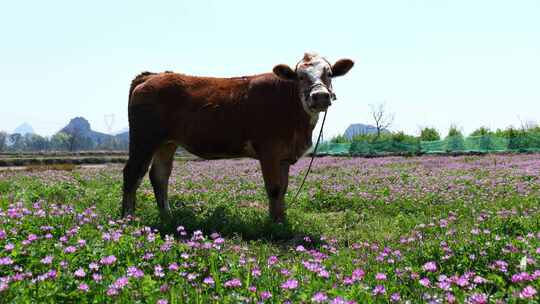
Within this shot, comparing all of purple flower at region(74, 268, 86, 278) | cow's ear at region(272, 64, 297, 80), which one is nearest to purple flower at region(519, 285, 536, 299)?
purple flower at region(74, 268, 86, 278)

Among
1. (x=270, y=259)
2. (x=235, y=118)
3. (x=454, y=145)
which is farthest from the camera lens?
(x=454, y=145)

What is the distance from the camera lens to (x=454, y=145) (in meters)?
40.0

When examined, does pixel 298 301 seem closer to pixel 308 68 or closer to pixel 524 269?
pixel 524 269

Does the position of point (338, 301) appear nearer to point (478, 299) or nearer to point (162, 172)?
point (478, 299)

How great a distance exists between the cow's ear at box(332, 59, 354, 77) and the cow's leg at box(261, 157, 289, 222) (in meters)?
1.76

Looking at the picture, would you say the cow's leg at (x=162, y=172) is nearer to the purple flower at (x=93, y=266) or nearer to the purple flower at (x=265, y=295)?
the purple flower at (x=93, y=266)

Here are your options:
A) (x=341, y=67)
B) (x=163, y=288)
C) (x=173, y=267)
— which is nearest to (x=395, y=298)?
(x=163, y=288)

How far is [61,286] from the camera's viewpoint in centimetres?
365

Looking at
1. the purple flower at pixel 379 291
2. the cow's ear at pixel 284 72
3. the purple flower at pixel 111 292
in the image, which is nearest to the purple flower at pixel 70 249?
the purple flower at pixel 111 292

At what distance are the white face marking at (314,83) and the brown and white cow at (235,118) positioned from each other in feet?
0.05

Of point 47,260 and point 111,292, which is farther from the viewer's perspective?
point 47,260

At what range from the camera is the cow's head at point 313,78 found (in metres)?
7.04

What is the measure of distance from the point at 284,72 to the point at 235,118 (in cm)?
111

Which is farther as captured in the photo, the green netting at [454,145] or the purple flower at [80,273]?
the green netting at [454,145]
